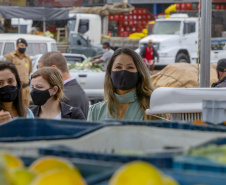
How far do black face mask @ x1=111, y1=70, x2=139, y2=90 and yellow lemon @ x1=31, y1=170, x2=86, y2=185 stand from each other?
275 cm

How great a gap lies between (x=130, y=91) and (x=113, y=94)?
0.14 meters

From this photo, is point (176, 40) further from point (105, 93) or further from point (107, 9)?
point (105, 93)

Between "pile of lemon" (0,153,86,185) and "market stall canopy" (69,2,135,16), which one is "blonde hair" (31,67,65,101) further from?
"market stall canopy" (69,2,135,16)

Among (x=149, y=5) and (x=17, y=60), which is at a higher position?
(x=149, y=5)

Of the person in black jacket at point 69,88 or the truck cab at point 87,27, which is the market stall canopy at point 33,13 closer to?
the truck cab at point 87,27

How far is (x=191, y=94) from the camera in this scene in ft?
12.5

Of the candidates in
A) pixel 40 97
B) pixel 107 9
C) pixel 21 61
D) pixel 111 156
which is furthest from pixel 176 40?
pixel 111 156

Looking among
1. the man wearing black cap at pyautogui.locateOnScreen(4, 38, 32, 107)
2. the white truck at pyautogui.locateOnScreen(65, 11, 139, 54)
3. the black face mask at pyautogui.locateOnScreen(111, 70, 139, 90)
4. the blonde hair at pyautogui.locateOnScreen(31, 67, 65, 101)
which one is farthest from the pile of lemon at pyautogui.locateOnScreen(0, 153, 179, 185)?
the white truck at pyautogui.locateOnScreen(65, 11, 139, 54)

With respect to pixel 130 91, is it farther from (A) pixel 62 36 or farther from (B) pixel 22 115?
(A) pixel 62 36

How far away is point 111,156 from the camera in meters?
1.66

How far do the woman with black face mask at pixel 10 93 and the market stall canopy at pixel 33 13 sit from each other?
17.1 meters

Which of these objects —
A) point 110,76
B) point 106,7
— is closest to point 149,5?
point 106,7

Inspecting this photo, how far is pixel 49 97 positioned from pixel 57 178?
3304 millimetres

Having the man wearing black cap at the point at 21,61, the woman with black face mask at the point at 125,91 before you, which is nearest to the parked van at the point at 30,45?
the man wearing black cap at the point at 21,61
